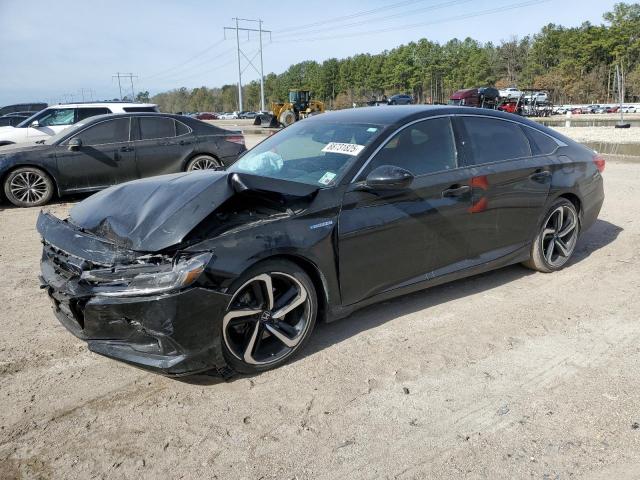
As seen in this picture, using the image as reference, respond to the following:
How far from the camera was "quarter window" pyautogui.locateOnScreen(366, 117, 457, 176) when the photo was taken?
12.9 ft

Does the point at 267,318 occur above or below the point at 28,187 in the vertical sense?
below

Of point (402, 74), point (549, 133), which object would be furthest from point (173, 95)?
point (549, 133)

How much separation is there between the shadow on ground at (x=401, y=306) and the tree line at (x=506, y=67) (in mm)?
78556

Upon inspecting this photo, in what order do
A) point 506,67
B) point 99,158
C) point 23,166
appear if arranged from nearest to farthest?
point 23,166
point 99,158
point 506,67

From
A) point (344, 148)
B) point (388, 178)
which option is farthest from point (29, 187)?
point (388, 178)

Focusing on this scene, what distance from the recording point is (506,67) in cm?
10531

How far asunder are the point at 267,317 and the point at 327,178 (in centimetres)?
107

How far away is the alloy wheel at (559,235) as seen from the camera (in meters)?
5.09

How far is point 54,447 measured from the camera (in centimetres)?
268

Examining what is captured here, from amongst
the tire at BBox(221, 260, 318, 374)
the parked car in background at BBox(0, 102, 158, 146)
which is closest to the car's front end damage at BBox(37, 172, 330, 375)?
the tire at BBox(221, 260, 318, 374)

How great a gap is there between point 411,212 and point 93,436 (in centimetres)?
248

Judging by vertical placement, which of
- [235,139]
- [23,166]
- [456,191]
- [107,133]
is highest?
[107,133]

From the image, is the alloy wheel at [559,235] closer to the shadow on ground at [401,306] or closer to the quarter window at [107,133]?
the shadow on ground at [401,306]

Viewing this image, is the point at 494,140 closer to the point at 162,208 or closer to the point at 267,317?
the point at 267,317
